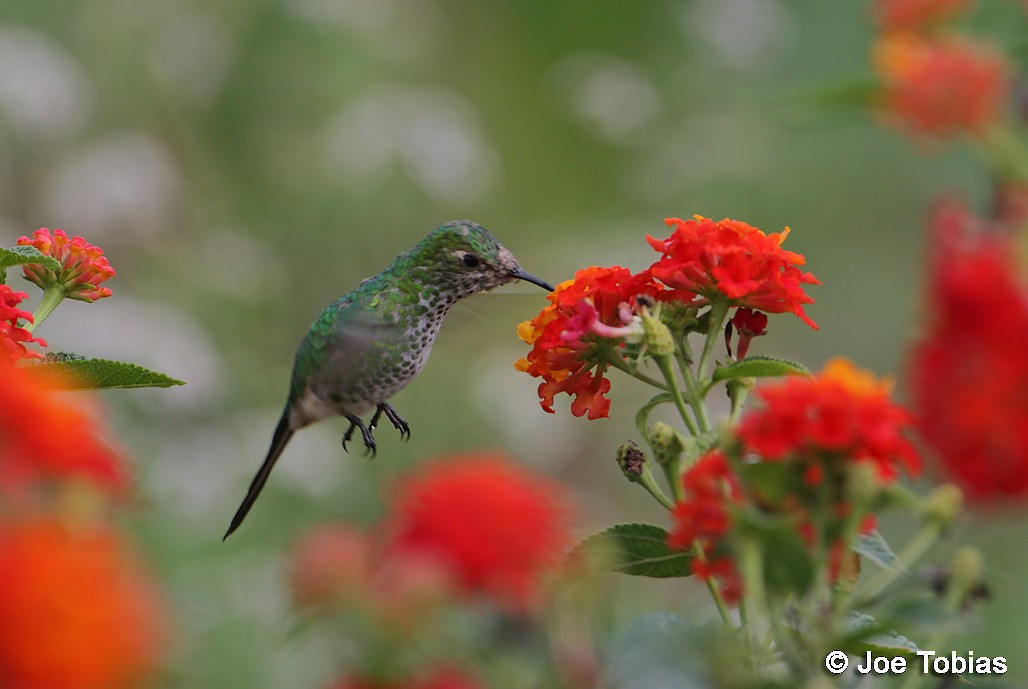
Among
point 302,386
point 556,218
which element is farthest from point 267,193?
point 302,386

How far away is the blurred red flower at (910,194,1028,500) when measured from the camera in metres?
0.99

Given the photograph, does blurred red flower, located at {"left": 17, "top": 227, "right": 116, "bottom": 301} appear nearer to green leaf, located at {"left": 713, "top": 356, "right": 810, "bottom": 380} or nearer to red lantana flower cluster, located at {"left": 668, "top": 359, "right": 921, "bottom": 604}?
green leaf, located at {"left": 713, "top": 356, "right": 810, "bottom": 380}

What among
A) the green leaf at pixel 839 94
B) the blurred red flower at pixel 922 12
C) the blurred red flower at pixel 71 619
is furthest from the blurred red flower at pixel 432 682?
the blurred red flower at pixel 922 12

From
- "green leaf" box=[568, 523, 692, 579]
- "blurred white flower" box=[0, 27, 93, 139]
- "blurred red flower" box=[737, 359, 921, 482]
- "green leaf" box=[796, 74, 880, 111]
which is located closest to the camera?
"blurred red flower" box=[737, 359, 921, 482]

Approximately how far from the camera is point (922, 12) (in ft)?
7.77

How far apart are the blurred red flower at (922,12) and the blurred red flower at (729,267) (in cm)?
115

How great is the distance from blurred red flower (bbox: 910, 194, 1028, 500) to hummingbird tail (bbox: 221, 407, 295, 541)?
3.30 feet

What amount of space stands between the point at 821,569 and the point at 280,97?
479 centimetres

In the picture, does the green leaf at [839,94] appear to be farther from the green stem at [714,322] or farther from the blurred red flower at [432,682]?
the blurred red flower at [432,682]

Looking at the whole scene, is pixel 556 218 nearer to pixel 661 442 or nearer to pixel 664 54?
pixel 664 54

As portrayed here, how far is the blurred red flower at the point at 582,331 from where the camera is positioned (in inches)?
53.8

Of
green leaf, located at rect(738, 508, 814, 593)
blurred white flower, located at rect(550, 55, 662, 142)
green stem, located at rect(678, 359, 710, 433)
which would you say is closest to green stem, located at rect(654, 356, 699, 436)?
green stem, located at rect(678, 359, 710, 433)

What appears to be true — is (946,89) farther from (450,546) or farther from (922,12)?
(450,546)

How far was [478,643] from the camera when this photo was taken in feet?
2.89
